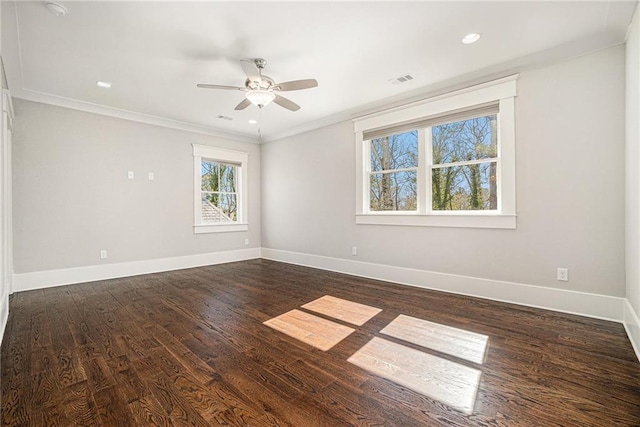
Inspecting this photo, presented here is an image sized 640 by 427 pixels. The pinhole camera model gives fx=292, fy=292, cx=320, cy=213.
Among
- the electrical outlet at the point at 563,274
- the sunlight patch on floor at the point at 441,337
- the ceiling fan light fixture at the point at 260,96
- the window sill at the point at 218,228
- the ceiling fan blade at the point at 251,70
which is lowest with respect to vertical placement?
the sunlight patch on floor at the point at 441,337

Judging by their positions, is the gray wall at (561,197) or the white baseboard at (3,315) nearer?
the white baseboard at (3,315)

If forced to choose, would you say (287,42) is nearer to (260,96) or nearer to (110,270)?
(260,96)

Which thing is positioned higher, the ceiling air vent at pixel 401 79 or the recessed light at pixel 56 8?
the ceiling air vent at pixel 401 79

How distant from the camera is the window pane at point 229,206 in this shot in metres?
6.07

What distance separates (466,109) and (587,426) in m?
3.19

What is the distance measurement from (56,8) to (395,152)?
3.83 metres

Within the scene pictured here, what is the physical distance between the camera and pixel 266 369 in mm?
1933

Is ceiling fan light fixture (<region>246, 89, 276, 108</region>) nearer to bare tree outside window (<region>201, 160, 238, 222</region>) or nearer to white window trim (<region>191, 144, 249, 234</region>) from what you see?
white window trim (<region>191, 144, 249, 234</region>)

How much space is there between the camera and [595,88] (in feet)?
9.07

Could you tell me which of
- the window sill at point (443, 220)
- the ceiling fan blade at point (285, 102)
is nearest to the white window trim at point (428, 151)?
the window sill at point (443, 220)

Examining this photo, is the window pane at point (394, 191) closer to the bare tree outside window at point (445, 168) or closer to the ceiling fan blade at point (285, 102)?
the bare tree outside window at point (445, 168)

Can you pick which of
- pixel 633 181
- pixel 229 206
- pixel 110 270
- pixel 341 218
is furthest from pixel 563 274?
pixel 110 270

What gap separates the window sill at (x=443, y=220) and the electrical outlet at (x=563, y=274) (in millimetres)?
585

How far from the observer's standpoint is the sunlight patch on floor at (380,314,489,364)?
2135 mm
